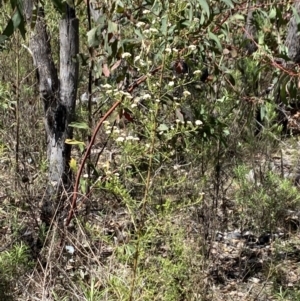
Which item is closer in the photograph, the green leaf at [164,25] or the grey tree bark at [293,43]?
the green leaf at [164,25]

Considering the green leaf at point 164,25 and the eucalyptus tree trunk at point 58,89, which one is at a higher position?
the green leaf at point 164,25

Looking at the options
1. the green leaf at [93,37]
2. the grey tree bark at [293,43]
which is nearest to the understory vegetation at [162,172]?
the green leaf at [93,37]

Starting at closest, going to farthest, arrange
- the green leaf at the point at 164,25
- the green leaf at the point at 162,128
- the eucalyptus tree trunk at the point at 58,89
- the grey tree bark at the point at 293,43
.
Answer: the green leaf at the point at 164,25
the green leaf at the point at 162,128
the eucalyptus tree trunk at the point at 58,89
the grey tree bark at the point at 293,43

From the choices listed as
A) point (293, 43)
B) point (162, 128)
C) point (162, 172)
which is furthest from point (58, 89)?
point (293, 43)

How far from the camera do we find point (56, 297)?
130 inches

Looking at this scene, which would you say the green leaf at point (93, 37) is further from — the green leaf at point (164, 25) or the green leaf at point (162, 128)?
the green leaf at point (162, 128)

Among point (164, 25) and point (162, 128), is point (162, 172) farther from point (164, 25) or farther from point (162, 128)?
point (164, 25)

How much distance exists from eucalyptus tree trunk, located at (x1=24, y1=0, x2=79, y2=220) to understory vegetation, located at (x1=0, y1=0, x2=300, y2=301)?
83 mm

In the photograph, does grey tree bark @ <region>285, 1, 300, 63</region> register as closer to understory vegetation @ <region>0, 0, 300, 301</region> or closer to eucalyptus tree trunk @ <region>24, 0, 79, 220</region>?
understory vegetation @ <region>0, 0, 300, 301</region>

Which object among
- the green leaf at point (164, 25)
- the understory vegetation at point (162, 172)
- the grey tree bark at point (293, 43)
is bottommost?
the understory vegetation at point (162, 172)

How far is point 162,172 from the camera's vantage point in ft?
12.5

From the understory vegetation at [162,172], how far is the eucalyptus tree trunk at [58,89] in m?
0.08

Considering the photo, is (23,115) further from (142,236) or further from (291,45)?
(291,45)

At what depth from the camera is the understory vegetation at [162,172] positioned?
110 inches
